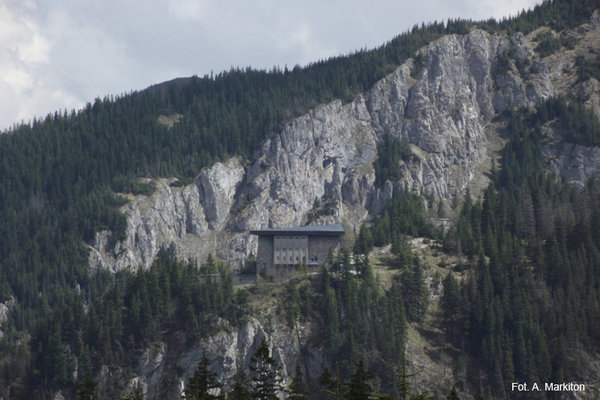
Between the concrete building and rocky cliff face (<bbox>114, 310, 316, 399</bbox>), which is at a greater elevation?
the concrete building

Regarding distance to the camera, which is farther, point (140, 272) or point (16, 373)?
point (140, 272)

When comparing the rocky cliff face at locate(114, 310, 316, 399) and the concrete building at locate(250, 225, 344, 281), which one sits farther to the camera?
the concrete building at locate(250, 225, 344, 281)

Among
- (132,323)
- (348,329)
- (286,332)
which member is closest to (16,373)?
(132,323)

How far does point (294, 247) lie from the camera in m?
150

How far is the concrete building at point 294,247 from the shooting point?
150m

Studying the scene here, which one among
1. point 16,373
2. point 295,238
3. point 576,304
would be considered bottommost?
point 16,373

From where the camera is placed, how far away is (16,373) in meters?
133

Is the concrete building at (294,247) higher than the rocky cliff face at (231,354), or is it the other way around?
the concrete building at (294,247)

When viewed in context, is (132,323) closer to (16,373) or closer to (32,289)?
(16,373)

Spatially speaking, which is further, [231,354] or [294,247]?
[294,247]

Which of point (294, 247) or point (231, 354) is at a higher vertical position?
point (294, 247)

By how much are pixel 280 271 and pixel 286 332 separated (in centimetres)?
1833

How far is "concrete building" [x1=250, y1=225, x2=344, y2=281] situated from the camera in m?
150

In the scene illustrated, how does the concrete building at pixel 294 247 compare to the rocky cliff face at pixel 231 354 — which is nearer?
the rocky cliff face at pixel 231 354
